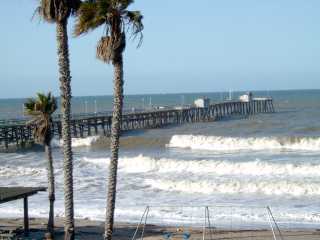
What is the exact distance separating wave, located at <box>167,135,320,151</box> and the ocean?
0.24 ft

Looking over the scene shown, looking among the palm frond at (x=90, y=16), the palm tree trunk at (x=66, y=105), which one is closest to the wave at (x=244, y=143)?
the palm tree trunk at (x=66, y=105)

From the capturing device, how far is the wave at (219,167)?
33.2 meters

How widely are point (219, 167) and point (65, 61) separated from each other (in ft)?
77.1

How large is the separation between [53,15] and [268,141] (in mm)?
38804

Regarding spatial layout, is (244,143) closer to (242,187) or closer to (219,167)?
(219,167)

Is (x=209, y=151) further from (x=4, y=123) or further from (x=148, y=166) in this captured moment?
(x=4, y=123)

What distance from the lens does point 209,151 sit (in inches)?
1960

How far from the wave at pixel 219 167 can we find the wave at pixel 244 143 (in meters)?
11.9

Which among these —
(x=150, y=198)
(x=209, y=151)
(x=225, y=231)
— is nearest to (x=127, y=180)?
(x=150, y=198)

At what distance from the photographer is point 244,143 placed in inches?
2019

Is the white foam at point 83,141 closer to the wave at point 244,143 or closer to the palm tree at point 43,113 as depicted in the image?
the wave at point 244,143

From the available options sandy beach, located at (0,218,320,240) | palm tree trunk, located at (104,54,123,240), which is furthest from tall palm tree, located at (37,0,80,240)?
sandy beach, located at (0,218,320,240)

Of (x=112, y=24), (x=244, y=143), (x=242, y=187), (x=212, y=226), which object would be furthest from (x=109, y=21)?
(x=244, y=143)

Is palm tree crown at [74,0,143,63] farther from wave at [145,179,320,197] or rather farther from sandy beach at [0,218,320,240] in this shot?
wave at [145,179,320,197]
